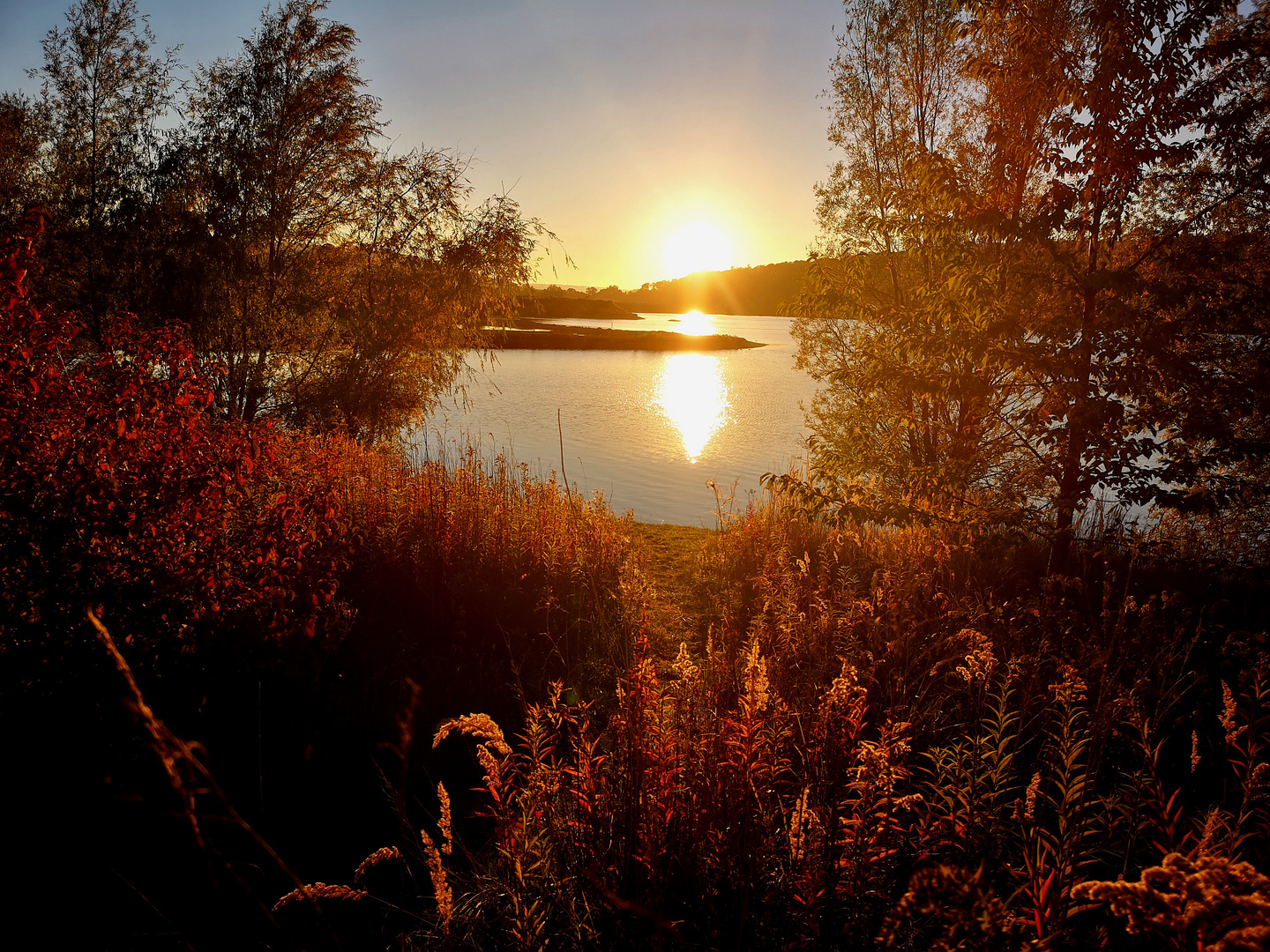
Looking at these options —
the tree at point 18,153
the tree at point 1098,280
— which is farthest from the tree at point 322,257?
the tree at point 1098,280

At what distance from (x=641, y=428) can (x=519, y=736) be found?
63.5ft

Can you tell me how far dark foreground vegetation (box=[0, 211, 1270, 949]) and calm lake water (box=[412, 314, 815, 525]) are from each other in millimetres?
4631

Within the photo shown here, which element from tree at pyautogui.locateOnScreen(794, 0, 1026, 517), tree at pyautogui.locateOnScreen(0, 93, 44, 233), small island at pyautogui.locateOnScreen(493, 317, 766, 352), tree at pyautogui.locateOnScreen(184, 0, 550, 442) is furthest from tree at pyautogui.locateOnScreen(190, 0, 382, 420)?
small island at pyautogui.locateOnScreen(493, 317, 766, 352)

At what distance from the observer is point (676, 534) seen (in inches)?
430

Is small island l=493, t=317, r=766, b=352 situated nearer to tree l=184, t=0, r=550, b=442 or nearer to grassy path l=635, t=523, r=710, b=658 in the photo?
tree l=184, t=0, r=550, b=442

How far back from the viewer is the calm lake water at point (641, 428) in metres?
15.5

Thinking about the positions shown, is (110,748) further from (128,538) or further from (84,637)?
(128,538)

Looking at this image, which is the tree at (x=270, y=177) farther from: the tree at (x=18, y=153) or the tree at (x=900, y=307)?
the tree at (x=900, y=307)

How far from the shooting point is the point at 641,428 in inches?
886

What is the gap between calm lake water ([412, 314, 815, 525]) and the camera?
15.5 metres

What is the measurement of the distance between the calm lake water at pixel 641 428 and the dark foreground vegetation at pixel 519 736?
463 centimetres

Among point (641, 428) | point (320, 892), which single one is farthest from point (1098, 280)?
point (641, 428)

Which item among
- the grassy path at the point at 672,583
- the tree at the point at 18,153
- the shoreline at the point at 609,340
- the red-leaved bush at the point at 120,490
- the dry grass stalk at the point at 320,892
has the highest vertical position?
the tree at the point at 18,153

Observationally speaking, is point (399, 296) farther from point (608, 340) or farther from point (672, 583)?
point (608, 340)
